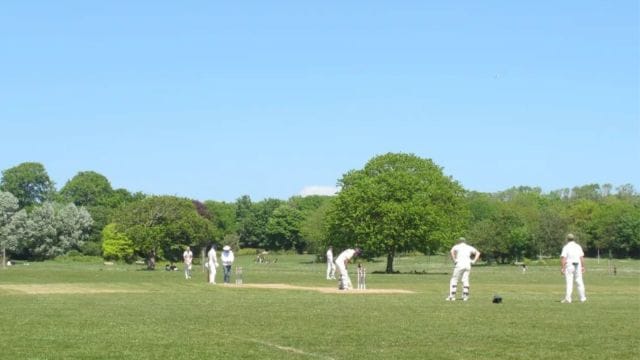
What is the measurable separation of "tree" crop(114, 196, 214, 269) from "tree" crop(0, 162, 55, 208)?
79388 mm

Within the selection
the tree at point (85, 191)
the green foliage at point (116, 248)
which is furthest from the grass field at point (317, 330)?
the tree at point (85, 191)

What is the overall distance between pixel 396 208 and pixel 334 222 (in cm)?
629

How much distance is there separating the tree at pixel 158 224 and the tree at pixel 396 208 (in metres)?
12.6

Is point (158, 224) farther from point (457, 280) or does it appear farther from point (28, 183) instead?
point (28, 183)

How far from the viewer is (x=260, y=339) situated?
631 inches

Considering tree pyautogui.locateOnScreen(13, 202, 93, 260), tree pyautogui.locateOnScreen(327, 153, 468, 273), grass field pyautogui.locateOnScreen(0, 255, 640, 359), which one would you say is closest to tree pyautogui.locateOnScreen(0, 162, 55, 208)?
tree pyautogui.locateOnScreen(13, 202, 93, 260)

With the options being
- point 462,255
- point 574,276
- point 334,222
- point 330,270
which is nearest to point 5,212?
point 334,222

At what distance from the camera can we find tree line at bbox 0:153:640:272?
73.9 metres

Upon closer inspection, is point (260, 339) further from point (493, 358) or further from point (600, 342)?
point (600, 342)

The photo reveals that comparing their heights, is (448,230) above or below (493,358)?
above

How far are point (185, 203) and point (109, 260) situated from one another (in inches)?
1369

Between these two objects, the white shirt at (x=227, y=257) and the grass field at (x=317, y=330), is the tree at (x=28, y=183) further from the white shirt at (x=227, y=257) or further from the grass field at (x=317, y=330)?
the grass field at (x=317, y=330)

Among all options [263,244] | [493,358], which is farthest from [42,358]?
[263,244]

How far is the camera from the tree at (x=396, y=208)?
72.6 m
